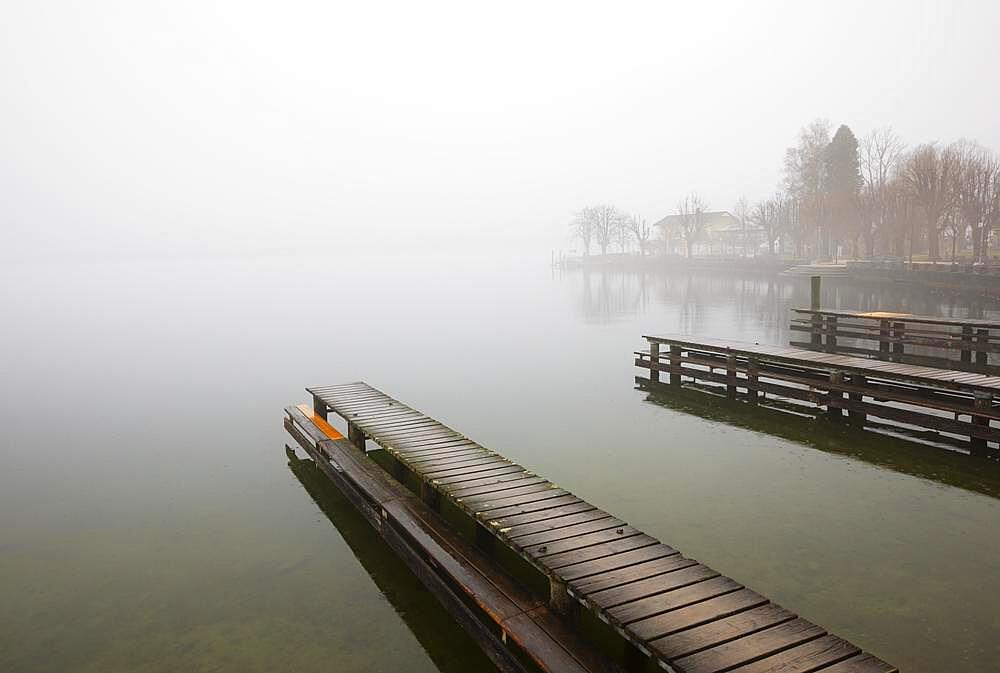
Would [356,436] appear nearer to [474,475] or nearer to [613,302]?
[474,475]

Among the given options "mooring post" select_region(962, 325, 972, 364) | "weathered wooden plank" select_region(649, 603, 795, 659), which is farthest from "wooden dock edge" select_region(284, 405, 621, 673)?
"mooring post" select_region(962, 325, 972, 364)

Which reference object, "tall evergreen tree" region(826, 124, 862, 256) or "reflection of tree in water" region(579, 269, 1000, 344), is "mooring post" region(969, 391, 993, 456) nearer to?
"reflection of tree in water" region(579, 269, 1000, 344)

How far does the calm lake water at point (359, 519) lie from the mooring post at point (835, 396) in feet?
2.47

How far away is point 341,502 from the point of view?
1041 cm

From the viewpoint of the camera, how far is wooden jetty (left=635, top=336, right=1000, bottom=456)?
1160 cm

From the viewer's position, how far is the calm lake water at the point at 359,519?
6.76 meters

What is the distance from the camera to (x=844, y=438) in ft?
42.1

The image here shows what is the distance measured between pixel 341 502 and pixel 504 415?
6.19 metres

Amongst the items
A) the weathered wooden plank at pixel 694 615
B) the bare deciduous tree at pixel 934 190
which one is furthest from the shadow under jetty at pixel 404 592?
the bare deciduous tree at pixel 934 190

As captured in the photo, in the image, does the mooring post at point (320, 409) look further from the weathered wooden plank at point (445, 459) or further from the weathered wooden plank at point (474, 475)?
the weathered wooden plank at point (474, 475)

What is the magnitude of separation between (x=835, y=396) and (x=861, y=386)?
59 centimetres

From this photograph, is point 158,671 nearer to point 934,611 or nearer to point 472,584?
point 472,584

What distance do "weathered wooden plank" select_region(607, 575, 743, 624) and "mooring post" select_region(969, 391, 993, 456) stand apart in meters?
8.58

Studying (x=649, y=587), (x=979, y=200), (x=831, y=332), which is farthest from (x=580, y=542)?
(x=979, y=200)
